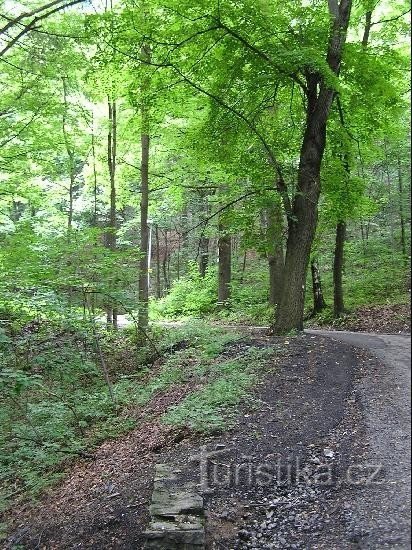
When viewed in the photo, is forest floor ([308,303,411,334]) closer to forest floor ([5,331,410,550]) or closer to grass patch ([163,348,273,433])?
grass patch ([163,348,273,433])

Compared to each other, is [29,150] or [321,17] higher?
[321,17]

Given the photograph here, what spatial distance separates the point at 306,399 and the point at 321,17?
7.12 m

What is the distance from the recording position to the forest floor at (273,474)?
397 centimetres

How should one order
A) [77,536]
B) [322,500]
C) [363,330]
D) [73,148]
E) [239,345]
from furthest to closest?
[73,148] < [363,330] < [239,345] < [77,536] < [322,500]

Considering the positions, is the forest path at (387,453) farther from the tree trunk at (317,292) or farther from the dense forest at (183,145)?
the tree trunk at (317,292)

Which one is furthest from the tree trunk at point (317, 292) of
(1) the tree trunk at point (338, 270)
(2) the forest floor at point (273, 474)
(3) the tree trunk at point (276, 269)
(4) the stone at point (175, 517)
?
(4) the stone at point (175, 517)

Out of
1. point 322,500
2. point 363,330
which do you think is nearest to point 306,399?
point 322,500

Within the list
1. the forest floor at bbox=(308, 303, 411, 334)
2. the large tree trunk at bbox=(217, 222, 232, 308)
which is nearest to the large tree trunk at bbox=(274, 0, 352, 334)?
the forest floor at bbox=(308, 303, 411, 334)

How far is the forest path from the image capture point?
6.17ft

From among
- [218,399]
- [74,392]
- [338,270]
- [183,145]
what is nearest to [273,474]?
[218,399]

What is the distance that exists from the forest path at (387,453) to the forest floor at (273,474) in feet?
0.06

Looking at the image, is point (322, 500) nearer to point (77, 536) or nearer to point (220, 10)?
point (77, 536)

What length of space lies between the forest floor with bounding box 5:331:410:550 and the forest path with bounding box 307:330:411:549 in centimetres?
2

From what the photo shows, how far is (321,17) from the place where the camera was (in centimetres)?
941
